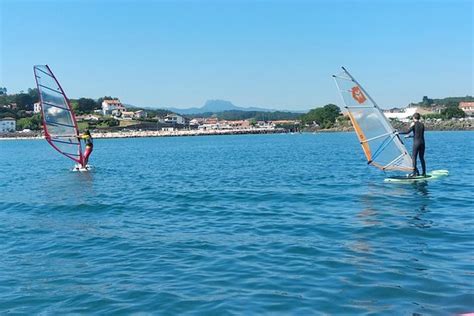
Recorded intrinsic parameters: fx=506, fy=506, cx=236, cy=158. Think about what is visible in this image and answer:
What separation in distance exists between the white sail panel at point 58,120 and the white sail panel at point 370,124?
15914mm

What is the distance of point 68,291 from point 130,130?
623 ft

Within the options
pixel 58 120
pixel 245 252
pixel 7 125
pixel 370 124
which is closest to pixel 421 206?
pixel 370 124

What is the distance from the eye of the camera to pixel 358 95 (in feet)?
61.2

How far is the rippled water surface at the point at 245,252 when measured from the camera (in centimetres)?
671

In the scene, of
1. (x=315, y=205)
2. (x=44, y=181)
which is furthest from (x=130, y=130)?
(x=315, y=205)

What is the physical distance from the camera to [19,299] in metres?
7.09

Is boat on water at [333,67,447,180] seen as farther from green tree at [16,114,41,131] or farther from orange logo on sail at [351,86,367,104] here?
green tree at [16,114,41,131]

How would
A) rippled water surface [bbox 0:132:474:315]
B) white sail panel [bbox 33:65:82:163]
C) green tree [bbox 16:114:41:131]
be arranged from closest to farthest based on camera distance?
rippled water surface [bbox 0:132:474:315], white sail panel [bbox 33:65:82:163], green tree [bbox 16:114:41:131]

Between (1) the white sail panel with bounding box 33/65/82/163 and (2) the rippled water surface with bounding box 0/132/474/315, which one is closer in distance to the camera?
(2) the rippled water surface with bounding box 0/132/474/315

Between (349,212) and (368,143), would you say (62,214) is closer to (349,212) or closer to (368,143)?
(349,212)

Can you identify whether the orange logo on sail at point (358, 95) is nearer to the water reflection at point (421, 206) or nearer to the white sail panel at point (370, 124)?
the white sail panel at point (370, 124)

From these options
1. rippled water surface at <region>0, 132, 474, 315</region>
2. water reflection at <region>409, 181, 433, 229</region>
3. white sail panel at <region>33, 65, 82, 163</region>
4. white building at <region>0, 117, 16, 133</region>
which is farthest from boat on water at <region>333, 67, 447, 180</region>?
white building at <region>0, 117, 16, 133</region>

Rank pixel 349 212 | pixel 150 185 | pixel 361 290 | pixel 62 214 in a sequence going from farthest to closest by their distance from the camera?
pixel 150 185
pixel 62 214
pixel 349 212
pixel 361 290

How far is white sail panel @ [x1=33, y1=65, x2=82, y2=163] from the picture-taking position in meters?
27.2
